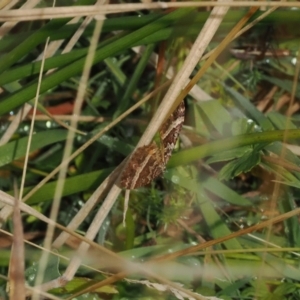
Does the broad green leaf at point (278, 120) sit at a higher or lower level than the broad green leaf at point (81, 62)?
lower

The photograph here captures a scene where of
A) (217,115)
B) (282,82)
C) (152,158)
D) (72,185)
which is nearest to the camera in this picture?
(152,158)

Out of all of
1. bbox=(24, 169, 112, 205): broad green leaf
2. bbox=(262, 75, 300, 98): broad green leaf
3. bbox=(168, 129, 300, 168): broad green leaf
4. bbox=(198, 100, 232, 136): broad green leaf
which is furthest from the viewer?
bbox=(262, 75, 300, 98): broad green leaf

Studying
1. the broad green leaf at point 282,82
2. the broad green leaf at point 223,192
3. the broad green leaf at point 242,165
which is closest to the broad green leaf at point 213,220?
the broad green leaf at point 223,192

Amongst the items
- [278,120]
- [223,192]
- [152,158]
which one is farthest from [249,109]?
[152,158]

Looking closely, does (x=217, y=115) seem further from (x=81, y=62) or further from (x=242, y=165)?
(x=81, y=62)

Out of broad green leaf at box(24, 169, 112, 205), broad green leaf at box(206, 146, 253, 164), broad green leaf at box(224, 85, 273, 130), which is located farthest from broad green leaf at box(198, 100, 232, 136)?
broad green leaf at box(24, 169, 112, 205)

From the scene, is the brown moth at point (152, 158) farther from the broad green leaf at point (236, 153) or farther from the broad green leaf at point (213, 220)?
the broad green leaf at point (213, 220)

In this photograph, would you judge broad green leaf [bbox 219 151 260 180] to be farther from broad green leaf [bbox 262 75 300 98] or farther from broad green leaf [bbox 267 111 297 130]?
broad green leaf [bbox 262 75 300 98]

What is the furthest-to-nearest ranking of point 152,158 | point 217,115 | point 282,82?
1. point 282,82
2. point 217,115
3. point 152,158

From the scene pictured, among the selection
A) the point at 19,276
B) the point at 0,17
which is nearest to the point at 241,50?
the point at 0,17
